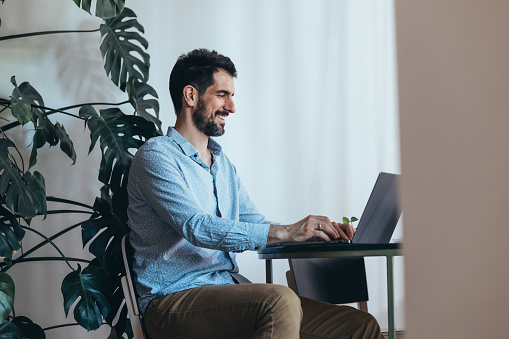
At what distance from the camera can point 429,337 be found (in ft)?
1.02

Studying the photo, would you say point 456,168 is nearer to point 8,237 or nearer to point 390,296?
point 390,296

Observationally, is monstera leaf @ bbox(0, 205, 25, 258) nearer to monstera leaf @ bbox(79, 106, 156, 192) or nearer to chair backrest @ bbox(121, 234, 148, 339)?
monstera leaf @ bbox(79, 106, 156, 192)

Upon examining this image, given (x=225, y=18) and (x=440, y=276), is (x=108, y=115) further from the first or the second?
(x=440, y=276)

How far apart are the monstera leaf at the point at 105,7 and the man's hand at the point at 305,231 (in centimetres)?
128

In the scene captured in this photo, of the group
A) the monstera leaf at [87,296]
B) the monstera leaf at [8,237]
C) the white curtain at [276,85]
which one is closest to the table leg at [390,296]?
the monstera leaf at [87,296]

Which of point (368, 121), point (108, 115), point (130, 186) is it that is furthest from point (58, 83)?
point (368, 121)

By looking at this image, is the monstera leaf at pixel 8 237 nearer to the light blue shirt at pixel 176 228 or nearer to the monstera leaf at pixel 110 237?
the monstera leaf at pixel 110 237

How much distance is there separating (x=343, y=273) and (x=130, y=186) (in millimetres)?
998

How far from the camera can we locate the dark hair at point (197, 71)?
2.33 m

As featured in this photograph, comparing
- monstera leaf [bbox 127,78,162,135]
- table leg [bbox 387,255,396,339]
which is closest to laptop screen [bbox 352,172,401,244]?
table leg [bbox 387,255,396,339]

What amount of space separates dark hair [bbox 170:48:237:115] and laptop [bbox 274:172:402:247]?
Result: 0.73m

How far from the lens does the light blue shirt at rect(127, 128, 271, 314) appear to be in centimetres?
184

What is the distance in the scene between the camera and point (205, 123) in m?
2.28

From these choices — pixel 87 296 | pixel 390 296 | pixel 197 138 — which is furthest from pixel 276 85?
pixel 390 296
